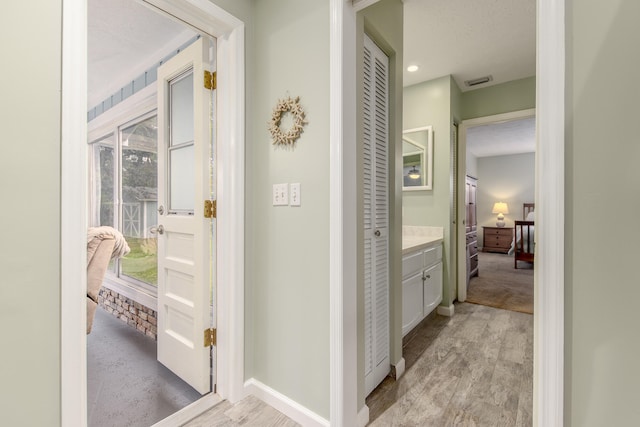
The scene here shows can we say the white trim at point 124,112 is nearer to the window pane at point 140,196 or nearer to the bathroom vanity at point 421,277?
the window pane at point 140,196

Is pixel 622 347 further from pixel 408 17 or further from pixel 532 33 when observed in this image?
pixel 532 33

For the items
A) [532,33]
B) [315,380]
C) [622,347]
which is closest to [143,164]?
[315,380]

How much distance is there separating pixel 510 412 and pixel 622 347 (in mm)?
1130

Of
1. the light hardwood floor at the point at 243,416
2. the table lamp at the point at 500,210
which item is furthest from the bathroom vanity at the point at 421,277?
the table lamp at the point at 500,210

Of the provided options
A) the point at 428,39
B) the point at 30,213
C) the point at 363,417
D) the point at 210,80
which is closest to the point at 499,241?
the point at 428,39

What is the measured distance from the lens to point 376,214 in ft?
5.92

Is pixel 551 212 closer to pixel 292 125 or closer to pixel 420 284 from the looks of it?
pixel 292 125

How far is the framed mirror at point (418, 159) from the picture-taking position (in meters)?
3.26

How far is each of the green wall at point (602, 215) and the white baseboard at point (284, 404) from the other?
3.44 ft

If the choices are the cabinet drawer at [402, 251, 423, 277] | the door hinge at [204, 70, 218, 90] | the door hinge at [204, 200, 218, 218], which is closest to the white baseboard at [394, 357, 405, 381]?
the cabinet drawer at [402, 251, 423, 277]

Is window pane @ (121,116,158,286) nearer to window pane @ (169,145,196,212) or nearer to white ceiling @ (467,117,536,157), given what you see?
window pane @ (169,145,196,212)

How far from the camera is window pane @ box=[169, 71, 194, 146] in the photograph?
195cm

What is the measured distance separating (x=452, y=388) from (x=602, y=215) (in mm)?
1498

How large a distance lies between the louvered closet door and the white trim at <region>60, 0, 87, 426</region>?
1.33 meters
